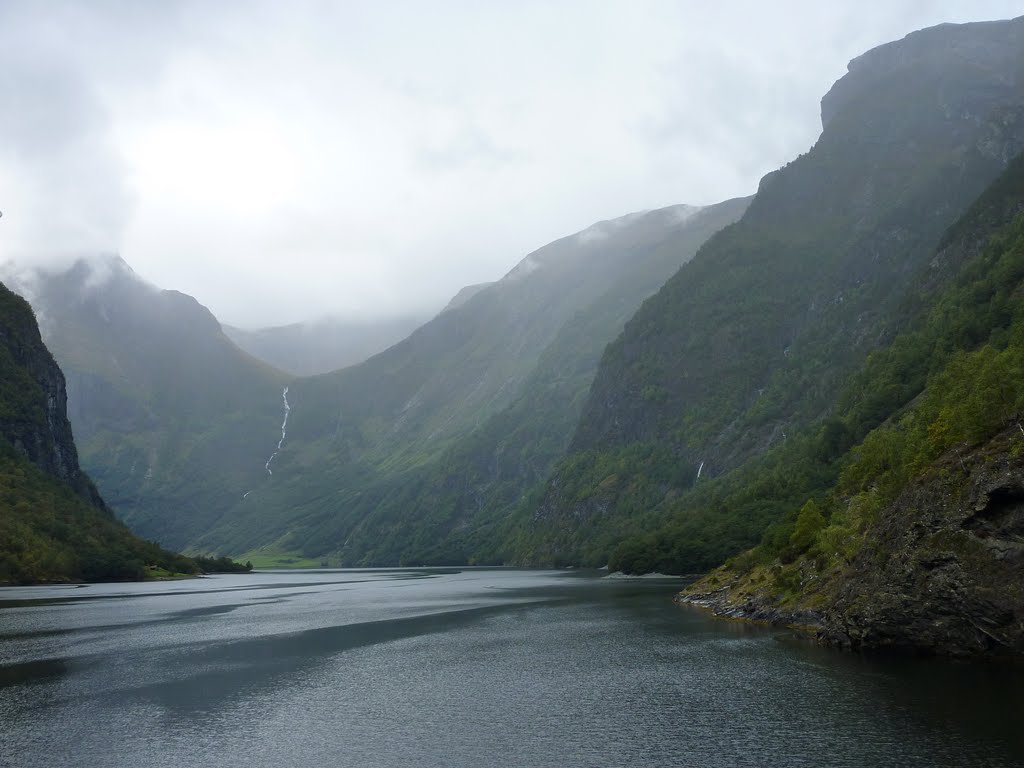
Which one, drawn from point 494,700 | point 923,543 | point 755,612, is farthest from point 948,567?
point 755,612

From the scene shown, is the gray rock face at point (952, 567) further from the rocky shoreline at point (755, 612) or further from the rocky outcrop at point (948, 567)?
the rocky shoreline at point (755, 612)

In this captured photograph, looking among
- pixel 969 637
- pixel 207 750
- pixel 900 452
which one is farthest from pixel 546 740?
pixel 900 452

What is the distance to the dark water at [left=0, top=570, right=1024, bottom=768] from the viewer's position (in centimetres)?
4281

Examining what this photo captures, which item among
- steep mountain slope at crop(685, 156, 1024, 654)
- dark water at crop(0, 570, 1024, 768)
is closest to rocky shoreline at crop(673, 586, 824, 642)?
steep mountain slope at crop(685, 156, 1024, 654)

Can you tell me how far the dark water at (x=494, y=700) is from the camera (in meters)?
42.8

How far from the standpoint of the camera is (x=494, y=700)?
56250mm

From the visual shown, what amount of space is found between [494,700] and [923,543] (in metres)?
35.0

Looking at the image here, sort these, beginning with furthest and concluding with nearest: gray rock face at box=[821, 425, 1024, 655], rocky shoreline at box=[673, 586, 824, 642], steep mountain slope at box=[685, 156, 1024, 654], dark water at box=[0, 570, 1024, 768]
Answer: rocky shoreline at box=[673, 586, 824, 642]
steep mountain slope at box=[685, 156, 1024, 654]
gray rock face at box=[821, 425, 1024, 655]
dark water at box=[0, 570, 1024, 768]

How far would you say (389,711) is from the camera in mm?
53969

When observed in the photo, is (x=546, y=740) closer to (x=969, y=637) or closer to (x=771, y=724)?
(x=771, y=724)

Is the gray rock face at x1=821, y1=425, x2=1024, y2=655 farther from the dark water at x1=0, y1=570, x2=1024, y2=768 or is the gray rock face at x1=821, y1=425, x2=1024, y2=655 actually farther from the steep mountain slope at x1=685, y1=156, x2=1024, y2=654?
the dark water at x1=0, y1=570, x2=1024, y2=768

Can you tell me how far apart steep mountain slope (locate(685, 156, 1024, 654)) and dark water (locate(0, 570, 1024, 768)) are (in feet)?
13.1

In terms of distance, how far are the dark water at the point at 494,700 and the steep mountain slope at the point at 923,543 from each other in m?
4.00

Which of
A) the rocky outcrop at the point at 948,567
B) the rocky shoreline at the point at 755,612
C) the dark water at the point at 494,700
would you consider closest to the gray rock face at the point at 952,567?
the rocky outcrop at the point at 948,567
